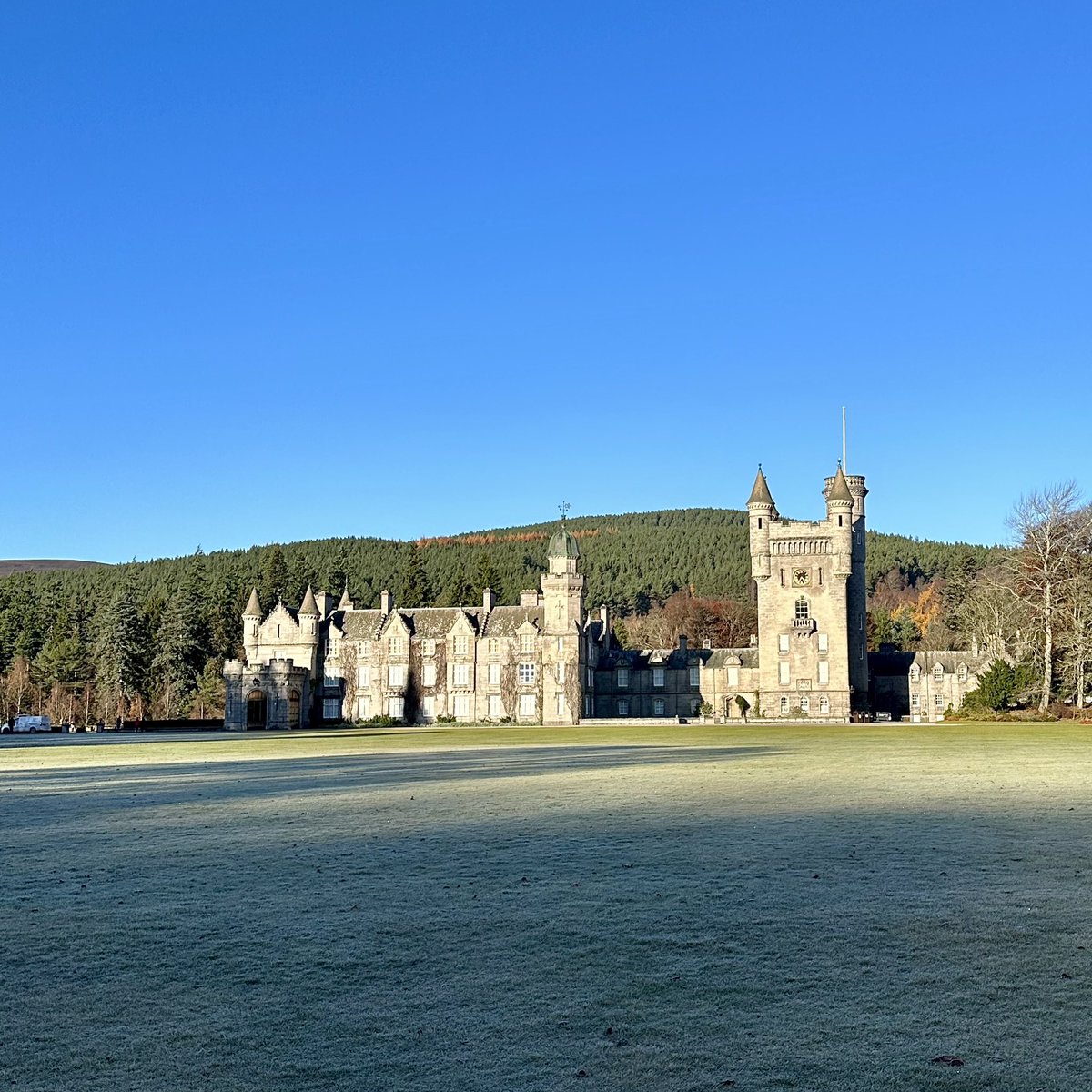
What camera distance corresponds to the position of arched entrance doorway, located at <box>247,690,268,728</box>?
8756cm

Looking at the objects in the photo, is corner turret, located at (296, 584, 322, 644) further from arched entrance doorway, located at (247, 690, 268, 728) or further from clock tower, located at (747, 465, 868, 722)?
clock tower, located at (747, 465, 868, 722)

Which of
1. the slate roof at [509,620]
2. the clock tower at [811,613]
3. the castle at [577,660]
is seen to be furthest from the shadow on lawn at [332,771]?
the clock tower at [811,613]

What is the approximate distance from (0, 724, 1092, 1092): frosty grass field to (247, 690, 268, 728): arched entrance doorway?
2672 inches

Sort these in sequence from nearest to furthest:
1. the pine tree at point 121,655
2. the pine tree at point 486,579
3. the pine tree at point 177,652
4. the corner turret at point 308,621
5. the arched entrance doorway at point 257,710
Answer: the arched entrance doorway at point 257,710
the corner turret at point 308,621
the pine tree at point 121,655
the pine tree at point 177,652
the pine tree at point 486,579

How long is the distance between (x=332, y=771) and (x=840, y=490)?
71.0m

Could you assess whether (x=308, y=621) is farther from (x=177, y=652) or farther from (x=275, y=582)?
(x=275, y=582)

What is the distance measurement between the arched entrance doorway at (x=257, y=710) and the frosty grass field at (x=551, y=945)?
6786cm

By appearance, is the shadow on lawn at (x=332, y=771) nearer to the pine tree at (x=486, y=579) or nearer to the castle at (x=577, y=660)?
the castle at (x=577, y=660)

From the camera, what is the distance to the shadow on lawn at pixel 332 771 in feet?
84.0

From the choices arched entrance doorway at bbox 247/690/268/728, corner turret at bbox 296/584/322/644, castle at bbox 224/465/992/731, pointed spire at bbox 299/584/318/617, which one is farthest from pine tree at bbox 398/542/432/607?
arched entrance doorway at bbox 247/690/268/728

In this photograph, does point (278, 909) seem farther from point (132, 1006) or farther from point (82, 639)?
point (82, 639)

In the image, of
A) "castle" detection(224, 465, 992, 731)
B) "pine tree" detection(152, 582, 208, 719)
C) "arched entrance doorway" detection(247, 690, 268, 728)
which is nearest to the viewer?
"arched entrance doorway" detection(247, 690, 268, 728)

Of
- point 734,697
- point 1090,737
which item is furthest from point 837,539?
point 1090,737

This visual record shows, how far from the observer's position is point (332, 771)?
101 feet
